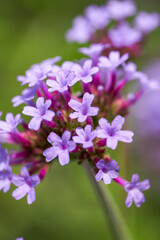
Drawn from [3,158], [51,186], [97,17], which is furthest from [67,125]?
[51,186]

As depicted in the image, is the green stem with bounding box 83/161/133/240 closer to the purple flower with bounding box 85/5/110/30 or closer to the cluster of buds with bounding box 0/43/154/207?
the cluster of buds with bounding box 0/43/154/207

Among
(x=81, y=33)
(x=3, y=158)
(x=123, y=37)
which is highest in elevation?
(x=81, y=33)

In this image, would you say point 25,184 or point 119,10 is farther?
point 119,10

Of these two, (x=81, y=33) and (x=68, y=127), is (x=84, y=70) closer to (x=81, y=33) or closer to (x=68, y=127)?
(x=68, y=127)

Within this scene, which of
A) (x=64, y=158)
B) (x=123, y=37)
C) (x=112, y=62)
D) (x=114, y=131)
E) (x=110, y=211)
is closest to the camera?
(x=64, y=158)

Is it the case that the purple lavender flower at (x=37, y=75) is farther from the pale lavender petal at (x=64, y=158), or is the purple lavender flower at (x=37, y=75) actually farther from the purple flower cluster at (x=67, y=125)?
the pale lavender petal at (x=64, y=158)

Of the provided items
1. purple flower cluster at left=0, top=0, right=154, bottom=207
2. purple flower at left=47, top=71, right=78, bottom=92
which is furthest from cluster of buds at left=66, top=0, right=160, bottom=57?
purple flower at left=47, top=71, right=78, bottom=92

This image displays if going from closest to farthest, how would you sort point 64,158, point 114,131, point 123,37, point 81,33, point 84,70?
point 64,158 → point 114,131 → point 84,70 → point 123,37 → point 81,33
